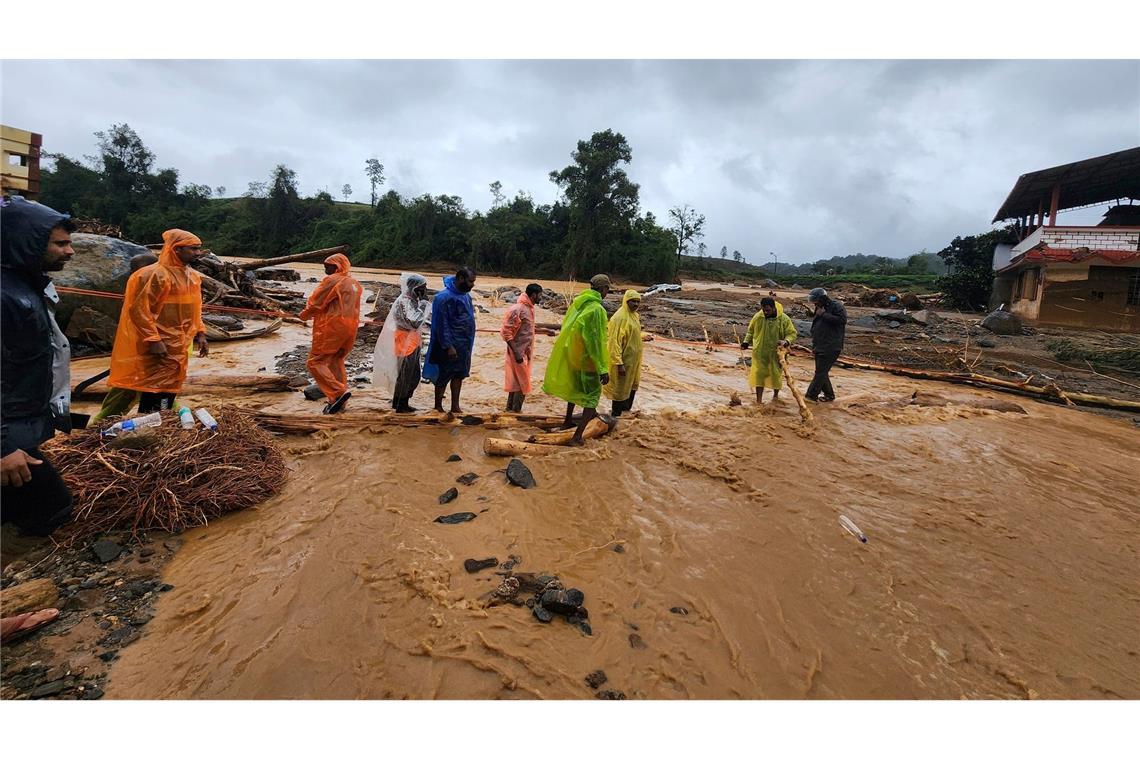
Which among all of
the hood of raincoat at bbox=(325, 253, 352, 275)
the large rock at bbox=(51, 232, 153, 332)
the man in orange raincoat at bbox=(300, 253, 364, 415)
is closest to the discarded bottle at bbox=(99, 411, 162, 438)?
the man in orange raincoat at bbox=(300, 253, 364, 415)

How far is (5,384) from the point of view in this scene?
2.15 meters

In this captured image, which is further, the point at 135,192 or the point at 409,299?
the point at 135,192

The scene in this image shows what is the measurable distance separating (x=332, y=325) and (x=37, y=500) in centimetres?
332

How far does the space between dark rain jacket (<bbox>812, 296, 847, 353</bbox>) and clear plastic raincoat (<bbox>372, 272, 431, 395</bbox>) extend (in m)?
5.79

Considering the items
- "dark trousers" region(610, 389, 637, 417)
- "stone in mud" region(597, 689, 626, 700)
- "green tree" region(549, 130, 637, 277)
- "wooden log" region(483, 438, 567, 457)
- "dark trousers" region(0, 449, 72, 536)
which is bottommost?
"stone in mud" region(597, 689, 626, 700)

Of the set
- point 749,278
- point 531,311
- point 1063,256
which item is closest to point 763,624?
point 531,311

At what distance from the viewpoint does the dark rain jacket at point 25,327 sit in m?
2.07

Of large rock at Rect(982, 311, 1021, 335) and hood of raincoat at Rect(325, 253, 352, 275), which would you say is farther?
large rock at Rect(982, 311, 1021, 335)

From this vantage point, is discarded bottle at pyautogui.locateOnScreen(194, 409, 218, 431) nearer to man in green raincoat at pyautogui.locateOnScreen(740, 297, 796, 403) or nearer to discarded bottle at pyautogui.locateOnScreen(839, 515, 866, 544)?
discarded bottle at pyautogui.locateOnScreen(839, 515, 866, 544)

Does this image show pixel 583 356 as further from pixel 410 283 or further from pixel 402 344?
pixel 410 283

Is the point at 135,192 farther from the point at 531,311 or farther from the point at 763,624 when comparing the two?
the point at 763,624

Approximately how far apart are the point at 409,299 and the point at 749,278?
54.4 m

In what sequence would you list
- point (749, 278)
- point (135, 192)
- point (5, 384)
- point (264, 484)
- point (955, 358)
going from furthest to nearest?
1. point (749, 278)
2. point (135, 192)
3. point (955, 358)
4. point (264, 484)
5. point (5, 384)

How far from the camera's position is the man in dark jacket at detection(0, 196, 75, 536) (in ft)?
6.84
